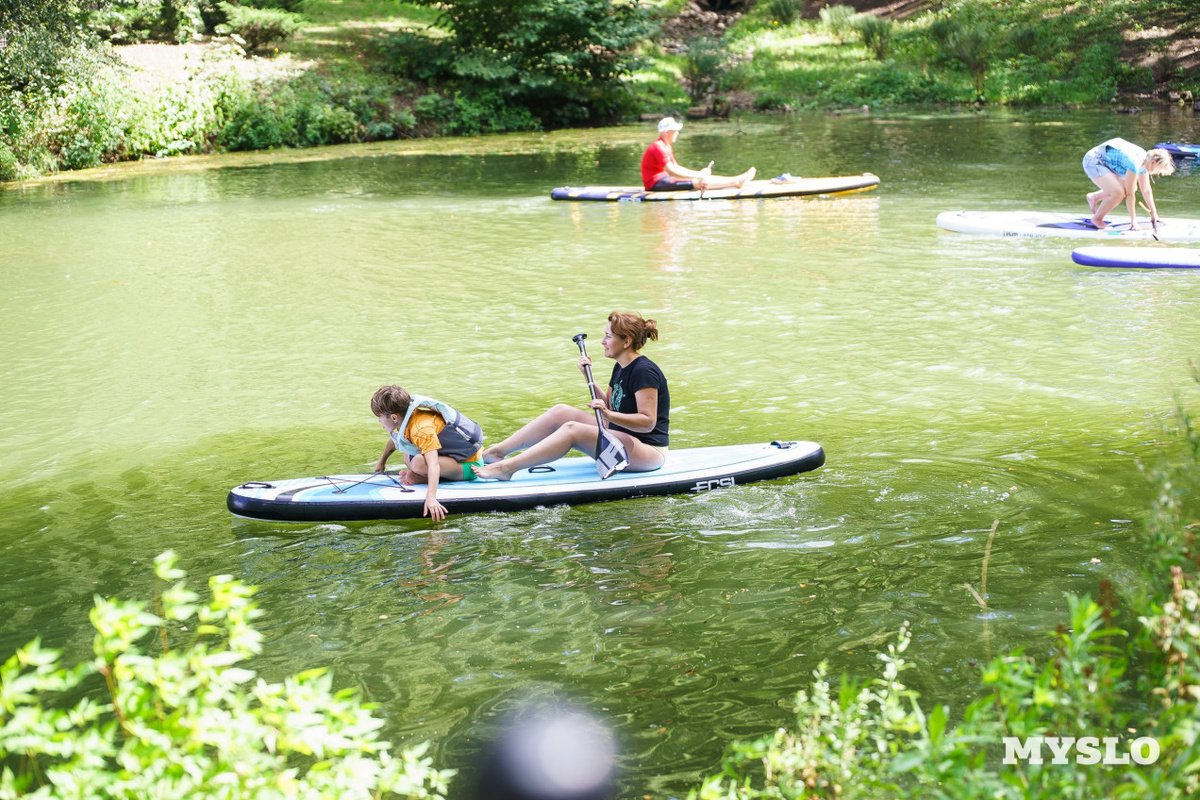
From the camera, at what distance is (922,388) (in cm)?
780

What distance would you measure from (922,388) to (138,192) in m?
15.7

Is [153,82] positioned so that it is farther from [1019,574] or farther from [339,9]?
[1019,574]

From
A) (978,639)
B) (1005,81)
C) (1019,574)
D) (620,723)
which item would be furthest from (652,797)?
(1005,81)

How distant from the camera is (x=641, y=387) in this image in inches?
244

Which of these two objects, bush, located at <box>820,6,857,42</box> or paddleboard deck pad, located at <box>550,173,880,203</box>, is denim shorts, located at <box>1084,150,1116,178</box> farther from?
bush, located at <box>820,6,857,42</box>

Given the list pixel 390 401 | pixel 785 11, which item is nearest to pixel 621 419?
pixel 390 401

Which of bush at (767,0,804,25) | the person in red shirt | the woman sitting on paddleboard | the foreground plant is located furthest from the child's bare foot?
bush at (767,0,804,25)

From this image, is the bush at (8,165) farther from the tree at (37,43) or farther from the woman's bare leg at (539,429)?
the woman's bare leg at (539,429)

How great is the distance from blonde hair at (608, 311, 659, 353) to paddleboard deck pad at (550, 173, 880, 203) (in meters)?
10.6

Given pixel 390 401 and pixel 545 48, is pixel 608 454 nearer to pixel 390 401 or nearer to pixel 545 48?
pixel 390 401

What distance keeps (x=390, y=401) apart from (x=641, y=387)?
4.68 ft

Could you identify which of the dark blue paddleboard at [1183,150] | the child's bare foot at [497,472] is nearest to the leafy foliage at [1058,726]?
the child's bare foot at [497,472]

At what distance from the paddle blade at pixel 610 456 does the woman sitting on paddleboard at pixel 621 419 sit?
4 cm

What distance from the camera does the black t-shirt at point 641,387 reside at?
20.4ft
